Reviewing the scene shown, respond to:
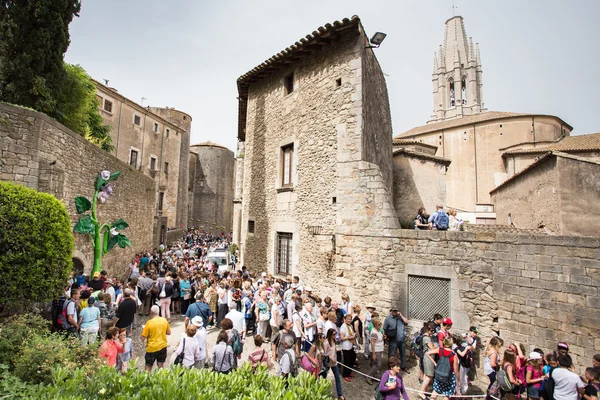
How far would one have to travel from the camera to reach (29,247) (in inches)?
225

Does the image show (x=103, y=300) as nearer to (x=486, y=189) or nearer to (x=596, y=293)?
(x=596, y=293)

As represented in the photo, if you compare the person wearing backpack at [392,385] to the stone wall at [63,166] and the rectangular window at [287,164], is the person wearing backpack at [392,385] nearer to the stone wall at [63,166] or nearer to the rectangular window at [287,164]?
the rectangular window at [287,164]

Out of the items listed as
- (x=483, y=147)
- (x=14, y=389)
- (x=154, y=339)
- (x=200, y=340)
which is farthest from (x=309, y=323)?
(x=483, y=147)

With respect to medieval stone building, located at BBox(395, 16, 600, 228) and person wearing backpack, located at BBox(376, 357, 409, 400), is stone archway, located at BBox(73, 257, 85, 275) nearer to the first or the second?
person wearing backpack, located at BBox(376, 357, 409, 400)

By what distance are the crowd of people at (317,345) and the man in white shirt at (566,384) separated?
0.01 meters

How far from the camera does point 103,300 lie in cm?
704

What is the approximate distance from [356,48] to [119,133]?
25326 millimetres

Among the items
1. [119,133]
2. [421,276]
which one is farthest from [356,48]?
[119,133]

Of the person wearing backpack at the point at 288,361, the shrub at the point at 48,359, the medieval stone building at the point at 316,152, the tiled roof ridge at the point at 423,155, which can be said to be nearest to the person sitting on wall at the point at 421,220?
the medieval stone building at the point at 316,152

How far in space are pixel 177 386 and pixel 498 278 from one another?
22.7ft

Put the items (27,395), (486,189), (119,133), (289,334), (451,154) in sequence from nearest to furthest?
(27,395), (289,334), (119,133), (486,189), (451,154)

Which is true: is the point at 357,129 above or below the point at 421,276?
above

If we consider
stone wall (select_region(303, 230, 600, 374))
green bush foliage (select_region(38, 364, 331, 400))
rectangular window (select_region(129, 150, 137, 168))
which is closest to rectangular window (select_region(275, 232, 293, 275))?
stone wall (select_region(303, 230, 600, 374))

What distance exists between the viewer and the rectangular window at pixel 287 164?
11710mm
